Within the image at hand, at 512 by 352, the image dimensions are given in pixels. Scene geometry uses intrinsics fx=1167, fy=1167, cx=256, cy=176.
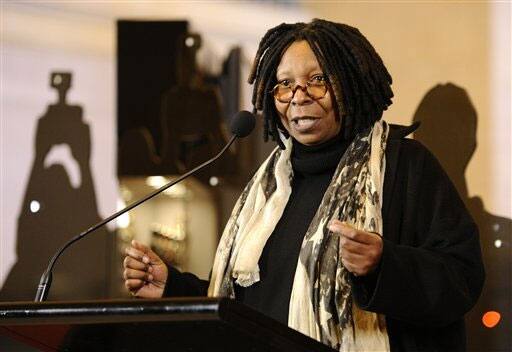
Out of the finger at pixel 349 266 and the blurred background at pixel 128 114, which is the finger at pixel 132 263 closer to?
the finger at pixel 349 266

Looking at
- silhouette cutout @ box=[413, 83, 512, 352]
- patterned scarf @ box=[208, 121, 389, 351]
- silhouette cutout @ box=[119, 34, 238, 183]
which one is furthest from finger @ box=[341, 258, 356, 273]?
silhouette cutout @ box=[119, 34, 238, 183]

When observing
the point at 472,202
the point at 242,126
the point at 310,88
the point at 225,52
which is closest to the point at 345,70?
the point at 310,88

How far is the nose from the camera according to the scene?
2.20 metres

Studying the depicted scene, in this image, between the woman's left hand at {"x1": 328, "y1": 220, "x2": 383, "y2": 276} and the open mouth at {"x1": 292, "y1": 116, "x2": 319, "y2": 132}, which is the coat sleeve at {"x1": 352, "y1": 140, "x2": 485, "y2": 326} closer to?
the woman's left hand at {"x1": 328, "y1": 220, "x2": 383, "y2": 276}

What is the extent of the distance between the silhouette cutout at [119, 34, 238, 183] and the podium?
123 cm

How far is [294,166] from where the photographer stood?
2316 mm

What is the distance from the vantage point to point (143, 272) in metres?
2.16

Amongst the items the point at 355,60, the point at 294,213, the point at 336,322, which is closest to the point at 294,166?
the point at 294,213

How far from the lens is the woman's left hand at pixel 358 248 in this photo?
1766 mm

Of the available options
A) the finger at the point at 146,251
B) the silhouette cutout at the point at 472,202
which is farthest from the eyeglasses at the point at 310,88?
the silhouette cutout at the point at 472,202

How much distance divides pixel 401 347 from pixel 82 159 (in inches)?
52.9

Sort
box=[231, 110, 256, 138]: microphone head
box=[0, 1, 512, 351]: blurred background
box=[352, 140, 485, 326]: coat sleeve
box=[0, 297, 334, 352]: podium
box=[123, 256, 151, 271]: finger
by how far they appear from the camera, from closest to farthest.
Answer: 1. box=[0, 297, 334, 352]: podium
2. box=[352, 140, 485, 326]: coat sleeve
3. box=[123, 256, 151, 271]: finger
4. box=[231, 110, 256, 138]: microphone head
5. box=[0, 1, 512, 351]: blurred background

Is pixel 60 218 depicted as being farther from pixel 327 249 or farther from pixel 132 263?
pixel 327 249

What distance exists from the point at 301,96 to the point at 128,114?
975 millimetres
